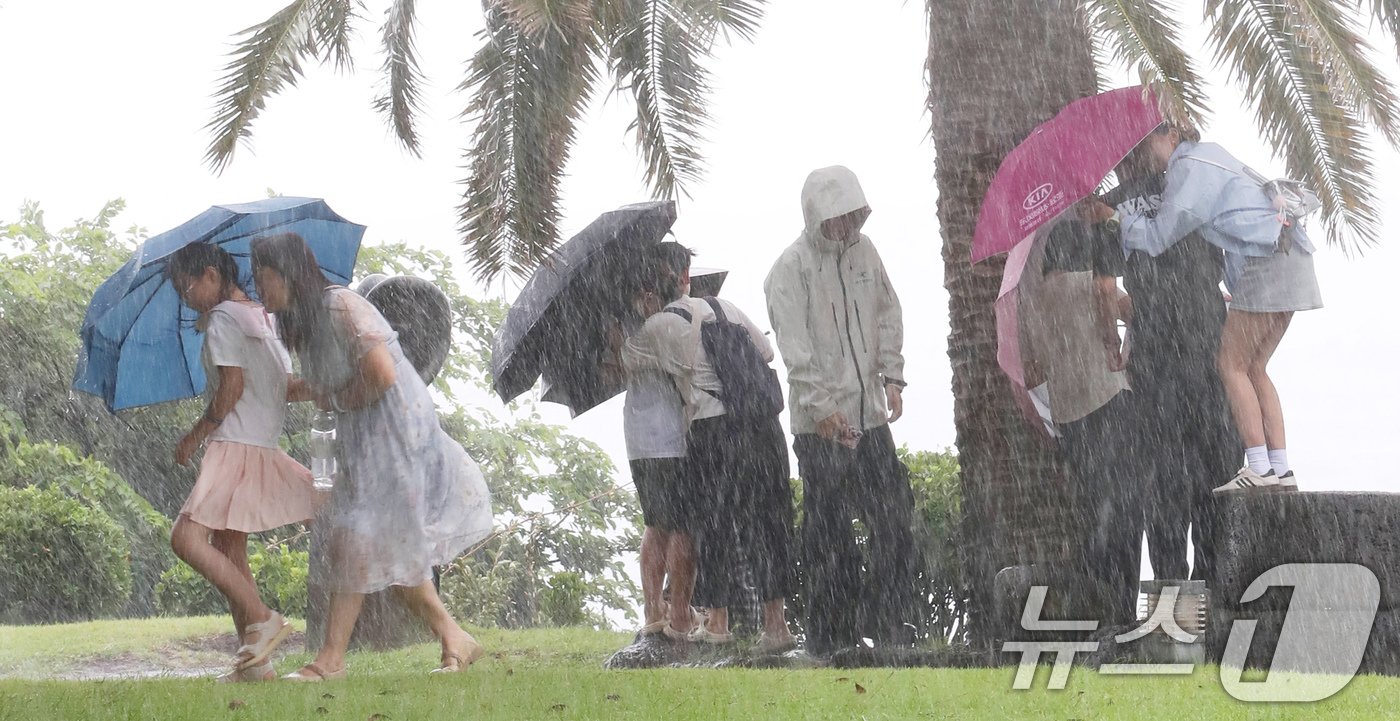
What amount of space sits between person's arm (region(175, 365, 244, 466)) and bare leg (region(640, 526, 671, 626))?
2.07 m

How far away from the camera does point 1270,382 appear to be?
17.6 feet

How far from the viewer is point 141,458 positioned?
1947 centimetres

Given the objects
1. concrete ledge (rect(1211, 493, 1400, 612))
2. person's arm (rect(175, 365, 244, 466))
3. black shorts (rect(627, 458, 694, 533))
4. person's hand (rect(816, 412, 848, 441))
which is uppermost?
person's arm (rect(175, 365, 244, 466))

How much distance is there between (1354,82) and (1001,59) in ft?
5.79

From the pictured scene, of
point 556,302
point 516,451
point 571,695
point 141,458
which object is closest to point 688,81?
point 556,302

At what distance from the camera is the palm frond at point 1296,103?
21.2 feet

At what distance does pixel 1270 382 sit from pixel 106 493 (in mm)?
15948

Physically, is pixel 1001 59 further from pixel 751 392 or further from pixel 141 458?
pixel 141 458

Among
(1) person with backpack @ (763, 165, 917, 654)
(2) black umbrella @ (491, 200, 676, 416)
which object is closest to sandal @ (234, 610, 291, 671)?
(2) black umbrella @ (491, 200, 676, 416)

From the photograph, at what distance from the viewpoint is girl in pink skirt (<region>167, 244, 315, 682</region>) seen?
562cm

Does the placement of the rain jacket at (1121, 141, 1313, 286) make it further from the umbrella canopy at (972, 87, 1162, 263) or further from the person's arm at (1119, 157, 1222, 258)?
the umbrella canopy at (972, 87, 1162, 263)

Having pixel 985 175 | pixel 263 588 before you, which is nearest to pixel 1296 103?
pixel 985 175

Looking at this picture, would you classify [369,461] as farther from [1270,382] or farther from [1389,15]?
[1389,15]

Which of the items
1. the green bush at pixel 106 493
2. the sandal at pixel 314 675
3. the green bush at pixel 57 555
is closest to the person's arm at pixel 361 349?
the sandal at pixel 314 675
